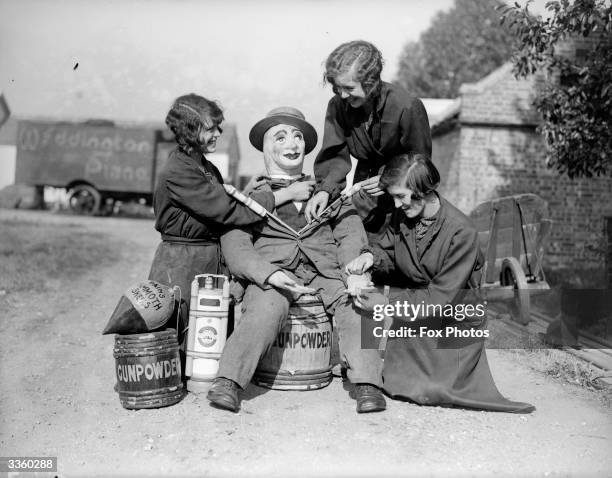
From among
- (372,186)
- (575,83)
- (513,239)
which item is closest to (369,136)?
(372,186)

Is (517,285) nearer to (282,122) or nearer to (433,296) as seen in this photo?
(433,296)

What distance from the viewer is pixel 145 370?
358 centimetres

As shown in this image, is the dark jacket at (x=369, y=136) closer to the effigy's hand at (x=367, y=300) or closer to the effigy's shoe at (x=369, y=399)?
the effigy's hand at (x=367, y=300)

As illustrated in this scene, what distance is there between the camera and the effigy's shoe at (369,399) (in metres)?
3.54

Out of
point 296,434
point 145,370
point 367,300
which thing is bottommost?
point 296,434

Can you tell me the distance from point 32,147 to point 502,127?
18288 mm

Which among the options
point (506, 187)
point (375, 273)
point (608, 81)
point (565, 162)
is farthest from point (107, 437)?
point (506, 187)

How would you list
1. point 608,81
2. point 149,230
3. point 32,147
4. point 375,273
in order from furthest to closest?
point 32,147
point 149,230
point 608,81
point 375,273

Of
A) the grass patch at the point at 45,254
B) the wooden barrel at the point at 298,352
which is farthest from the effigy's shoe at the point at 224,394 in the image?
the grass patch at the point at 45,254

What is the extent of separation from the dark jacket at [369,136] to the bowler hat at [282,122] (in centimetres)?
16

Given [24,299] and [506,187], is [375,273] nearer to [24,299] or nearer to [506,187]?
[24,299]

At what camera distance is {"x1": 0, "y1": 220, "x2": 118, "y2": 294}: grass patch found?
8.53 m

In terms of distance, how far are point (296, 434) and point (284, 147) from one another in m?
1.88

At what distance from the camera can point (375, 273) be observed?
4.15 meters
